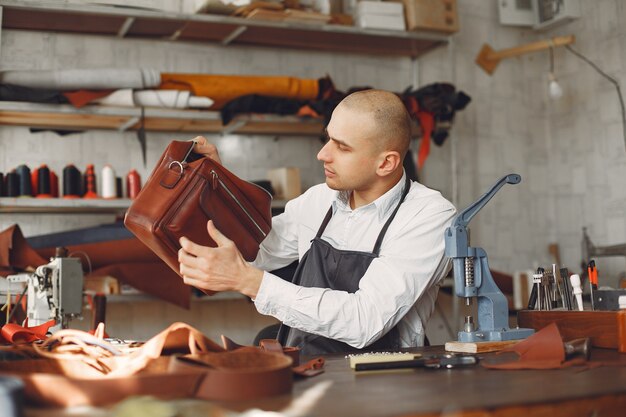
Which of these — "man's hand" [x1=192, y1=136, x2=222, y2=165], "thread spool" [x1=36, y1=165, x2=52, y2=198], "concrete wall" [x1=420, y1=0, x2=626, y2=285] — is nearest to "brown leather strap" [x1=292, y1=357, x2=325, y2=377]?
"man's hand" [x1=192, y1=136, x2=222, y2=165]

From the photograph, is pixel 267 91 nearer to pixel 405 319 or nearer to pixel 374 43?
pixel 374 43

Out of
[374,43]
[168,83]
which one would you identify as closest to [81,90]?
[168,83]

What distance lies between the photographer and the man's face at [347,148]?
108 inches

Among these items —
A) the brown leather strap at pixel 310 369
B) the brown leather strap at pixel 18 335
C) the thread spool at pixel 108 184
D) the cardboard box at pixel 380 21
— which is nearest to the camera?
the brown leather strap at pixel 310 369

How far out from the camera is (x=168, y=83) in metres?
4.57

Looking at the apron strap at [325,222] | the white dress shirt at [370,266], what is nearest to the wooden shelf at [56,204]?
the white dress shirt at [370,266]

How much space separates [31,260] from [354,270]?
219 cm

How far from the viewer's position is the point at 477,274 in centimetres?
238

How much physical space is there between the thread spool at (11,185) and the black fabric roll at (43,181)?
0.39ft

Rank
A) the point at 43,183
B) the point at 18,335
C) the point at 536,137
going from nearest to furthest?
the point at 18,335 < the point at 43,183 < the point at 536,137

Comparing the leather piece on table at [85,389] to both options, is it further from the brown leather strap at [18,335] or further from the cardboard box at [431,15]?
the cardboard box at [431,15]

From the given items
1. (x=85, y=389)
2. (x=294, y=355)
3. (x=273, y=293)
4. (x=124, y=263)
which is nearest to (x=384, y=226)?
(x=273, y=293)

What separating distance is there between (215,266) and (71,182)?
8.42 feet

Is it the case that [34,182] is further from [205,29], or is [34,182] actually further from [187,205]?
[187,205]
